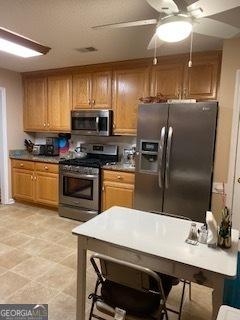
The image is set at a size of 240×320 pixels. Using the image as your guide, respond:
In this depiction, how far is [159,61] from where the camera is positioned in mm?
3314

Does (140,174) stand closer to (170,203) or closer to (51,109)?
(170,203)

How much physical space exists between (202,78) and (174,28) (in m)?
1.68

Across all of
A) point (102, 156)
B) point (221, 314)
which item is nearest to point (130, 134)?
point (102, 156)

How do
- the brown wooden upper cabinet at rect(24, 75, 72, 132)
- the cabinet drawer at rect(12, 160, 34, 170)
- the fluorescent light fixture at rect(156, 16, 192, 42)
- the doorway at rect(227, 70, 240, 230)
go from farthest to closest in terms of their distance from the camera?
the cabinet drawer at rect(12, 160, 34, 170) → the brown wooden upper cabinet at rect(24, 75, 72, 132) → the doorway at rect(227, 70, 240, 230) → the fluorescent light fixture at rect(156, 16, 192, 42)

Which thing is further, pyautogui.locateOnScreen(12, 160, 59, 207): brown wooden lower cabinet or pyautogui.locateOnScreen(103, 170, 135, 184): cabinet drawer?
pyautogui.locateOnScreen(12, 160, 59, 207): brown wooden lower cabinet

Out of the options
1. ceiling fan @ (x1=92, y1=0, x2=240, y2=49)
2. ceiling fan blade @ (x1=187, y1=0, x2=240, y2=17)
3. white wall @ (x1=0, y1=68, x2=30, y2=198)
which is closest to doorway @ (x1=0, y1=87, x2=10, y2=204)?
white wall @ (x1=0, y1=68, x2=30, y2=198)

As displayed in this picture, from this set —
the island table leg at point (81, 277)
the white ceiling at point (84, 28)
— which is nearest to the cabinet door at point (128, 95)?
the white ceiling at point (84, 28)

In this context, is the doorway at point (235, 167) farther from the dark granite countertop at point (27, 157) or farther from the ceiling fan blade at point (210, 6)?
the dark granite countertop at point (27, 157)

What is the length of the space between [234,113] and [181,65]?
39.1 inches

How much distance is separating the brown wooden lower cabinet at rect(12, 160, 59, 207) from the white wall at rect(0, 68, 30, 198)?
435 millimetres

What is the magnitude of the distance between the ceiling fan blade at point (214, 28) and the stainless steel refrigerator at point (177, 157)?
0.89m

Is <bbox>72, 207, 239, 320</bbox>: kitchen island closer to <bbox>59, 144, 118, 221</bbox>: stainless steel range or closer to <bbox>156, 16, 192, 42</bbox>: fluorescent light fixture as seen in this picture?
<bbox>156, 16, 192, 42</bbox>: fluorescent light fixture

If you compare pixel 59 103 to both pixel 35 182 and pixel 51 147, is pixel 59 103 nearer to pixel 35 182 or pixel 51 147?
pixel 51 147

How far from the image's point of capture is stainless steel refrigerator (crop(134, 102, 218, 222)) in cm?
265
